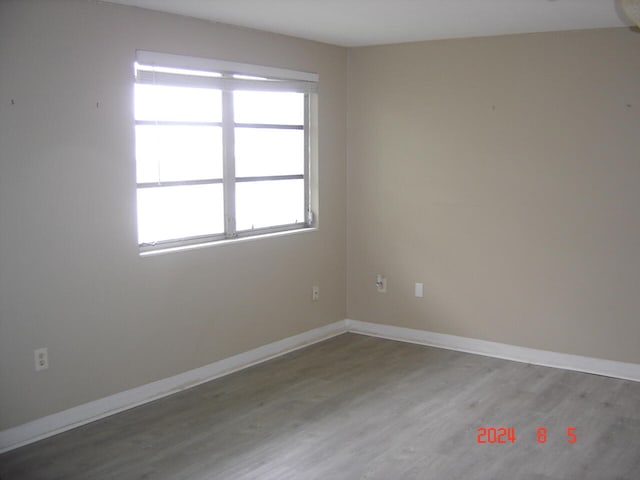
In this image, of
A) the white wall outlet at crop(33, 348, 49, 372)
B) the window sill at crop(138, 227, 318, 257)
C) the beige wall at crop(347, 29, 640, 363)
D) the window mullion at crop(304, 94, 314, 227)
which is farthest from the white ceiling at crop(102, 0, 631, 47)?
the white wall outlet at crop(33, 348, 49, 372)

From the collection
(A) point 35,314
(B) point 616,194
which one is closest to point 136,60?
(A) point 35,314

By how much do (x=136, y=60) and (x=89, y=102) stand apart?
0.39m

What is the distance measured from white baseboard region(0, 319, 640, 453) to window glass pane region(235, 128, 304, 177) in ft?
4.05

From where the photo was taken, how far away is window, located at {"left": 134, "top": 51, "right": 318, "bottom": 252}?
158 inches

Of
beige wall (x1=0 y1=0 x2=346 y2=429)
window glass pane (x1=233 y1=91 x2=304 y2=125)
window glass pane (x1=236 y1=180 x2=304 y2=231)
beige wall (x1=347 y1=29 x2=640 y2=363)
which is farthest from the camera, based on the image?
window glass pane (x1=236 y1=180 x2=304 y2=231)

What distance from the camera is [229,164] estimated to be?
4543mm

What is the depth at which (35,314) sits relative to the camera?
136 inches

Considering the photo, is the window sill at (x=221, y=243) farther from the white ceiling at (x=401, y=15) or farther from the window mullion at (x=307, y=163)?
the white ceiling at (x=401, y=15)

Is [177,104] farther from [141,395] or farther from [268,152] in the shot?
[141,395]

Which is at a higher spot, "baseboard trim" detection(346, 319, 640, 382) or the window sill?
the window sill

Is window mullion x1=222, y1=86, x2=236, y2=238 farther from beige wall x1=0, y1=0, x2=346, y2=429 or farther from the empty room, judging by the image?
beige wall x1=0, y1=0, x2=346, y2=429

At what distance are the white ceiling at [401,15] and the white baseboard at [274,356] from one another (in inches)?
84.8

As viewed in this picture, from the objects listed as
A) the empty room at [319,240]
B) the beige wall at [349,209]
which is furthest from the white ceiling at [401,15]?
the beige wall at [349,209]

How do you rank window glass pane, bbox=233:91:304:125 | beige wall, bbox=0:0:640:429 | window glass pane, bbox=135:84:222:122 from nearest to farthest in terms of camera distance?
beige wall, bbox=0:0:640:429 < window glass pane, bbox=135:84:222:122 < window glass pane, bbox=233:91:304:125
